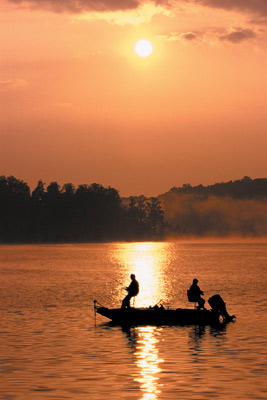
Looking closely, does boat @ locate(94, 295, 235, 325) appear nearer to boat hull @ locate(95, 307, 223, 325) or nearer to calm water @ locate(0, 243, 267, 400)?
boat hull @ locate(95, 307, 223, 325)

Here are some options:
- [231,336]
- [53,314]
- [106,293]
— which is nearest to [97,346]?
[231,336]

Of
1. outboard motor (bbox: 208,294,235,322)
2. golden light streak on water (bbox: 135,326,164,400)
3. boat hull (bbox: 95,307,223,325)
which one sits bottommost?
golden light streak on water (bbox: 135,326,164,400)

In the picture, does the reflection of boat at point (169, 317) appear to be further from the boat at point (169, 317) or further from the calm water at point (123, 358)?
the calm water at point (123, 358)

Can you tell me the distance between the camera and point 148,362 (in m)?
30.0

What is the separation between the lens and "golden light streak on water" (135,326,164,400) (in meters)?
24.2

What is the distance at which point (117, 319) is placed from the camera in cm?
4325

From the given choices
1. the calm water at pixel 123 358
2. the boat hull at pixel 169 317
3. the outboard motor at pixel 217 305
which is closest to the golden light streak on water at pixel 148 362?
the calm water at pixel 123 358

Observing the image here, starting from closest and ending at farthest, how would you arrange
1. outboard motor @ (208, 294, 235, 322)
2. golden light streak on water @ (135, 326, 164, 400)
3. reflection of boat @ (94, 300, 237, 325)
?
golden light streak on water @ (135, 326, 164, 400)
reflection of boat @ (94, 300, 237, 325)
outboard motor @ (208, 294, 235, 322)

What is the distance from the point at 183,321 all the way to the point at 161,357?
11.8 meters

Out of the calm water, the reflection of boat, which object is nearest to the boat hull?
the reflection of boat

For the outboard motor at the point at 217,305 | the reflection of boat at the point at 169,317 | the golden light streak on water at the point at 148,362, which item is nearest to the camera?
the golden light streak on water at the point at 148,362

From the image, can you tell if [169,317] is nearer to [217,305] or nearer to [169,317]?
[169,317]

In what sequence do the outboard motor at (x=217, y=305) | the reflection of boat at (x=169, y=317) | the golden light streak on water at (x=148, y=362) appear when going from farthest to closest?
the outboard motor at (x=217, y=305) < the reflection of boat at (x=169, y=317) < the golden light streak on water at (x=148, y=362)

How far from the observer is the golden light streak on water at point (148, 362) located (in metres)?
24.2
